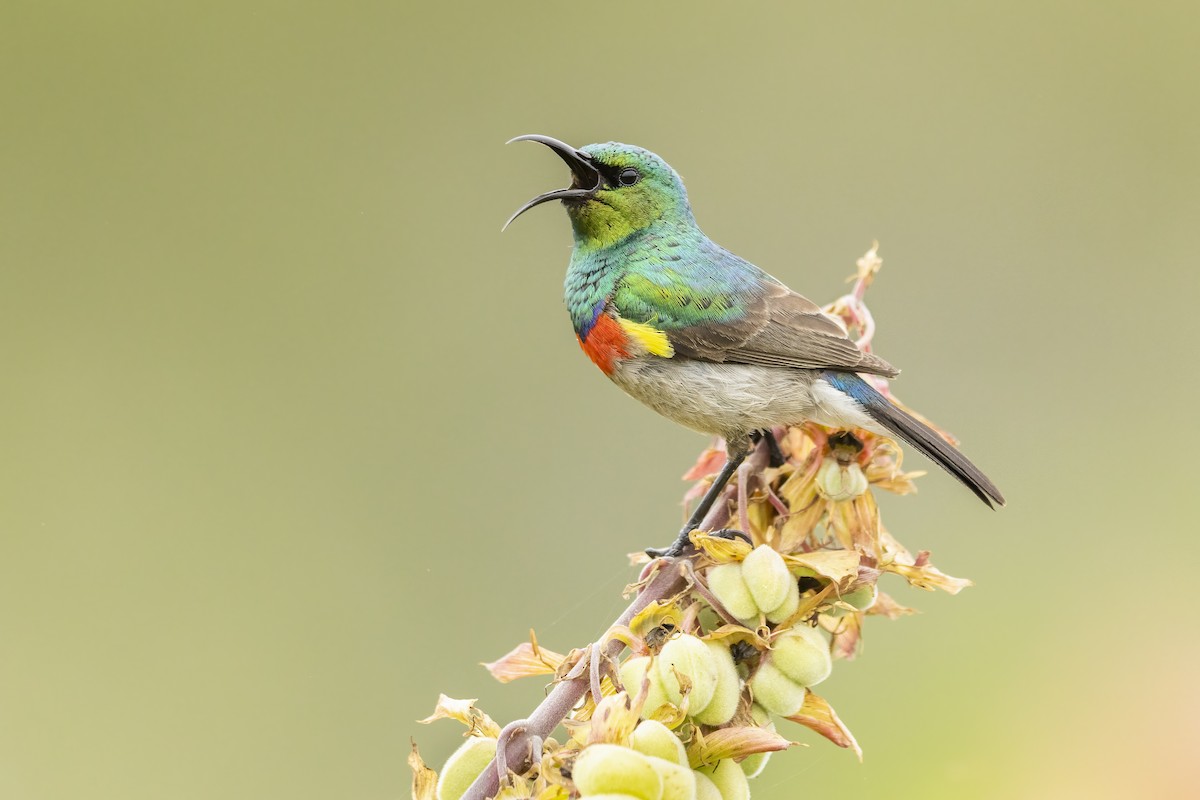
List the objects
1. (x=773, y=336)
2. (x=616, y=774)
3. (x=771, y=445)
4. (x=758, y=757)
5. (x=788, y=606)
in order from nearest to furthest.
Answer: (x=616, y=774) < (x=758, y=757) < (x=788, y=606) < (x=771, y=445) < (x=773, y=336)

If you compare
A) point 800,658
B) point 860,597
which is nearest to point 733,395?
point 860,597

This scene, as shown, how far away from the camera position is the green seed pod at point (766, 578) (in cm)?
170

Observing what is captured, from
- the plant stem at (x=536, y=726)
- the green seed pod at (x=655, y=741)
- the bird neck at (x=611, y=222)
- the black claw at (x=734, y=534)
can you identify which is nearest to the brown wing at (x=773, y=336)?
the bird neck at (x=611, y=222)

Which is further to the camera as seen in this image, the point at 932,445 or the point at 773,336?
the point at 773,336

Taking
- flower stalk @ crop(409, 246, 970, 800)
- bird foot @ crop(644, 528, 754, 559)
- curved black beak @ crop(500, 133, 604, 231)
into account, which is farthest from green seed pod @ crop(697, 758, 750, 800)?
curved black beak @ crop(500, 133, 604, 231)

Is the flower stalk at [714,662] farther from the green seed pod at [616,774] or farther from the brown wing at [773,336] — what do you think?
the brown wing at [773,336]

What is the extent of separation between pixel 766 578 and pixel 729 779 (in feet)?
0.97

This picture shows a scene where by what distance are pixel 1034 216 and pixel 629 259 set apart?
2.95 m

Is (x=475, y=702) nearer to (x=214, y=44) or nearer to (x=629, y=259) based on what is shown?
(x=629, y=259)

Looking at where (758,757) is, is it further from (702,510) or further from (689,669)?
(702,510)

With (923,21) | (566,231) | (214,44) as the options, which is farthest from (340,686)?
(923,21)

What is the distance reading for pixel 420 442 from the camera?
4.83 meters

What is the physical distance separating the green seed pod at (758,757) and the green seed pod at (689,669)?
0.13 m

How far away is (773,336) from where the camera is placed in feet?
9.15
